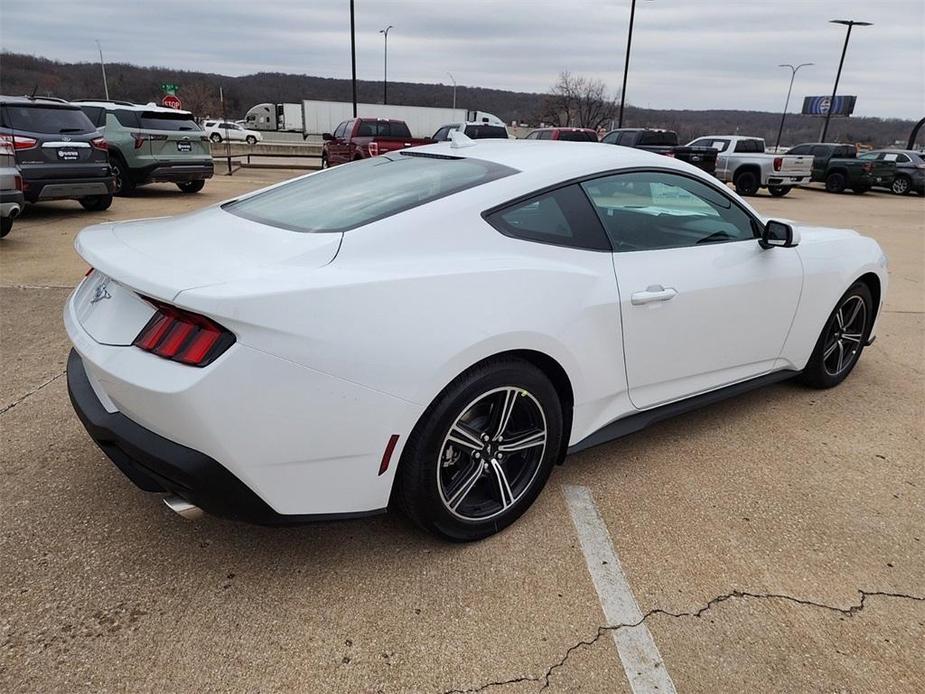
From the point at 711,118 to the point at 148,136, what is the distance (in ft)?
353

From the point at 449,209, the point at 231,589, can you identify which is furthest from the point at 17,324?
the point at 449,209

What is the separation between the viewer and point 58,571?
2.27 m

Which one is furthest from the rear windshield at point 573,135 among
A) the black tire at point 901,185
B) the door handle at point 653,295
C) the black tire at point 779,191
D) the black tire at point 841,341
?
the door handle at point 653,295

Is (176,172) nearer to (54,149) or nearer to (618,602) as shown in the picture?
(54,149)

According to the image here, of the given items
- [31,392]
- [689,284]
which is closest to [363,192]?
[689,284]

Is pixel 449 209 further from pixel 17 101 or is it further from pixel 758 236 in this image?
pixel 17 101

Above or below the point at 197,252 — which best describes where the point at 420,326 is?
below

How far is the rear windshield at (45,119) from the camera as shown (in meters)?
A: 8.36

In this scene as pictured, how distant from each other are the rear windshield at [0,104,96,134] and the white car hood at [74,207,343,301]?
751cm

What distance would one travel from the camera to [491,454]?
246 cm

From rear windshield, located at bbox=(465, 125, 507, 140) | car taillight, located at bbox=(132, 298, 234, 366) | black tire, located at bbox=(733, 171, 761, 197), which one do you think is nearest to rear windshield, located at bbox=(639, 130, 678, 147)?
black tire, located at bbox=(733, 171, 761, 197)

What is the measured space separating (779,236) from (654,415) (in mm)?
1119

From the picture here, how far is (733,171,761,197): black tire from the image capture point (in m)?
19.4

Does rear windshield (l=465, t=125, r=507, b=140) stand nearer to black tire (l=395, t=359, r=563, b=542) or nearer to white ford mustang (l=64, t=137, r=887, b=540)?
white ford mustang (l=64, t=137, r=887, b=540)
